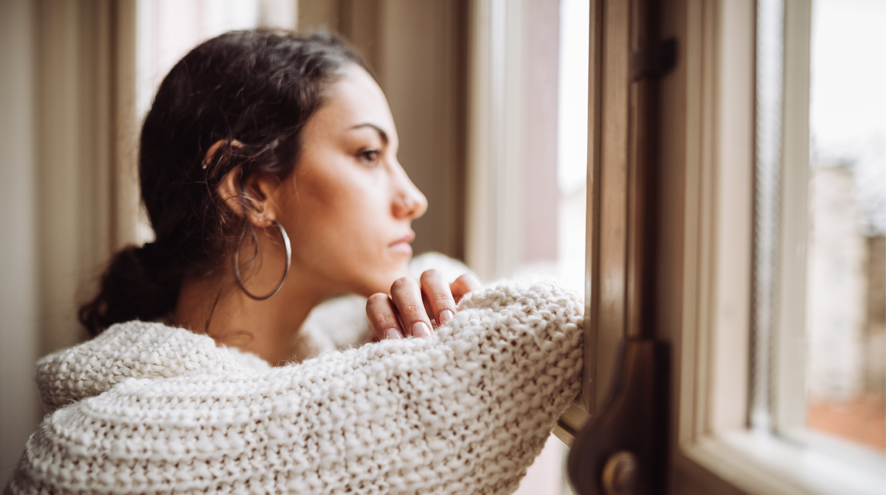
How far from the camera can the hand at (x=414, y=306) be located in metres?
0.55

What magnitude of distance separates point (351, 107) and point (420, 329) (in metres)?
0.39

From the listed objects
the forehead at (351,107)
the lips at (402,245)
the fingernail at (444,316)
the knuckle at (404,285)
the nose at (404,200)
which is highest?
the forehead at (351,107)

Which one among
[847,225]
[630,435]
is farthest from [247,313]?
[847,225]

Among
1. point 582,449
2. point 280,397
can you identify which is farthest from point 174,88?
point 582,449

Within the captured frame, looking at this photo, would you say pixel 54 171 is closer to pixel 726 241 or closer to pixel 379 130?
pixel 379 130

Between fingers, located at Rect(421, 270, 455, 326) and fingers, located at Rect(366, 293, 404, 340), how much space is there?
50 mm

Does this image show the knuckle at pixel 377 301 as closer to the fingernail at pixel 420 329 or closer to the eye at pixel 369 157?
the fingernail at pixel 420 329

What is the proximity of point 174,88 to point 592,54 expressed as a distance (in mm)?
632

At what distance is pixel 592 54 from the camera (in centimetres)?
43

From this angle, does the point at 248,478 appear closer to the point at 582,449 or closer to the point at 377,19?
the point at 582,449

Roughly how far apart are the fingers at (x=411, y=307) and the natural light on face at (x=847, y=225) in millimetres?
361

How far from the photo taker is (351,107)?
2.36 feet

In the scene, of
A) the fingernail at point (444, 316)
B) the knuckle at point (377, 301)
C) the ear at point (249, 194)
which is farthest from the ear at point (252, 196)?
the fingernail at point (444, 316)

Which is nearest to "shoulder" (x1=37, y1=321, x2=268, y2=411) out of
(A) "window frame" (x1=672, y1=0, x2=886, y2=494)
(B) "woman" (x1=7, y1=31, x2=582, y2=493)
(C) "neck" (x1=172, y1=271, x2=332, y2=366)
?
→ (B) "woman" (x1=7, y1=31, x2=582, y2=493)
